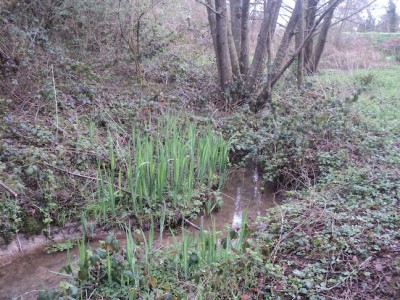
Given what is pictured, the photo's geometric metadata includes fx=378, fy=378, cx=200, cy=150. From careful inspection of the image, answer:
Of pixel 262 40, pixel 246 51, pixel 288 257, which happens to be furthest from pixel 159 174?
pixel 246 51

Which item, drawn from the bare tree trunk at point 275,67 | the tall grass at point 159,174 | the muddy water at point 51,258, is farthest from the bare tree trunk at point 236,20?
the tall grass at point 159,174

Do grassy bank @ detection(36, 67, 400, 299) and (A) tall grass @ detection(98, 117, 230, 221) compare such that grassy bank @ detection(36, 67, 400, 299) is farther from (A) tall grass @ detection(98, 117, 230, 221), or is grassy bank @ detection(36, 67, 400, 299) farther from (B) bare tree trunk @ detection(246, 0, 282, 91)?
(B) bare tree trunk @ detection(246, 0, 282, 91)

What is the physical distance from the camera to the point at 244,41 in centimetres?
777

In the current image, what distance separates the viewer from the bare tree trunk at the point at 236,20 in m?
8.22

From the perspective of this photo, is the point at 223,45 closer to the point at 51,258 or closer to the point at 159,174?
the point at 159,174

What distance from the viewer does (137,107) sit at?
6.11 m

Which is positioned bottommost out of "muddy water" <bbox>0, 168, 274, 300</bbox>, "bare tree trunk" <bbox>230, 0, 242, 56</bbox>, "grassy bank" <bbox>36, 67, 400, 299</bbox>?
"muddy water" <bbox>0, 168, 274, 300</bbox>

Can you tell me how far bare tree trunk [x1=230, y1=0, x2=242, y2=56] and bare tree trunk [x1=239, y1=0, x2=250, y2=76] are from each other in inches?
18.9

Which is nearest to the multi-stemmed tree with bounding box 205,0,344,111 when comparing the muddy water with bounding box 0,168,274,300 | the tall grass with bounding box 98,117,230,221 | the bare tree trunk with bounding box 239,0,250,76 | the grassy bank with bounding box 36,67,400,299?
the bare tree trunk with bounding box 239,0,250,76

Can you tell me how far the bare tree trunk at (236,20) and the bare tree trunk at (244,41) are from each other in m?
0.48

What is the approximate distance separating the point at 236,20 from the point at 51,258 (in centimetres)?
649

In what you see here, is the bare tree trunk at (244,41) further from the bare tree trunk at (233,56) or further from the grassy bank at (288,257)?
the grassy bank at (288,257)

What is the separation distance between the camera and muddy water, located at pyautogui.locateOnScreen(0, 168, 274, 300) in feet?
10.3

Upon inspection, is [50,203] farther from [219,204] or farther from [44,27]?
[44,27]
